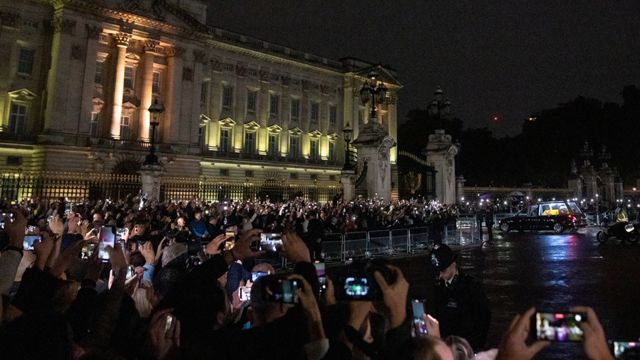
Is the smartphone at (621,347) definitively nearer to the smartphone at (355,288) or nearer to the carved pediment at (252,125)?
the smartphone at (355,288)

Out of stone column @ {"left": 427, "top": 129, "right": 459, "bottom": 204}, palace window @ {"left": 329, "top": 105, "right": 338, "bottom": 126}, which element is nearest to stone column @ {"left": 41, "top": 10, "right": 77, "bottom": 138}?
stone column @ {"left": 427, "top": 129, "right": 459, "bottom": 204}

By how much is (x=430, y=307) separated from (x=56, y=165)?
35.4m

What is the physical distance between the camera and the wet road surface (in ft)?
22.3

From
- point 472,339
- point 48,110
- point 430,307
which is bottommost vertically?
point 430,307

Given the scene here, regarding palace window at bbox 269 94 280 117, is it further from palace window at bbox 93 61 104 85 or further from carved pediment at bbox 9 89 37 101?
carved pediment at bbox 9 89 37 101

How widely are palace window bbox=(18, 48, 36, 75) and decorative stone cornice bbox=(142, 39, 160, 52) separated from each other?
29.3 ft

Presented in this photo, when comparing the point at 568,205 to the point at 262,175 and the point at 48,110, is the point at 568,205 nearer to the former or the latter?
the point at 262,175

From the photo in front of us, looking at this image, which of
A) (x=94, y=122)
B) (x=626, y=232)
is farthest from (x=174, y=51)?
(x=626, y=232)

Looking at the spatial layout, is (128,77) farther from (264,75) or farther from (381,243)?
(381,243)

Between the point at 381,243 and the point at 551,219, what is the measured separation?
14.9m

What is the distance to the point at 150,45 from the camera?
40.6 m

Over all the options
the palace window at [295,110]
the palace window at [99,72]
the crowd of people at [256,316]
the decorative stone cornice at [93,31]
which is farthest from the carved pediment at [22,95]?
the crowd of people at [256,316]

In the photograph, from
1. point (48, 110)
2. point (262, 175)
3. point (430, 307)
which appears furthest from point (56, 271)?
point (262, 175)

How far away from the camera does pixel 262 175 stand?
168 feet
